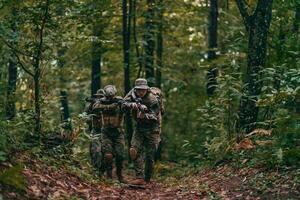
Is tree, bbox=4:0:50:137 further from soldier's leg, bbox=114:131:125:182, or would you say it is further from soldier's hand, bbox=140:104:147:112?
soldier's leg, bbox=114:131:125:182

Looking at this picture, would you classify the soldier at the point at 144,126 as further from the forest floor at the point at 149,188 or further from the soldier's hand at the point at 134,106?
the forest floor at the point at 149,188

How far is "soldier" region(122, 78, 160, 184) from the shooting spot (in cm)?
1161

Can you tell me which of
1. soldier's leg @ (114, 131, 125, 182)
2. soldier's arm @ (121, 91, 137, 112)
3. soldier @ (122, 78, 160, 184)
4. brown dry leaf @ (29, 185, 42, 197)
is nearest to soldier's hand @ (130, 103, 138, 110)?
soldier's arm @ (121, 91, 137, 112)

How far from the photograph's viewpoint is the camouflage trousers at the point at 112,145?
11980mm

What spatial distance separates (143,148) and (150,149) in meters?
0.23

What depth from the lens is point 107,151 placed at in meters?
12.0

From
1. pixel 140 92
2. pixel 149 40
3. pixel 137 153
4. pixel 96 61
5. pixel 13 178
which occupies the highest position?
pixel 149 40

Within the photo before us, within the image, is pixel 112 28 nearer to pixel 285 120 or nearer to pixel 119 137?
pixel 119 137

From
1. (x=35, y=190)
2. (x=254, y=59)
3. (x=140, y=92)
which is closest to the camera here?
(x=35, y=190)

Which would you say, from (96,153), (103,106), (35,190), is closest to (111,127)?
(103,106)

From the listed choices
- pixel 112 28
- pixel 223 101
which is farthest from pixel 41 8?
pixel 112 28

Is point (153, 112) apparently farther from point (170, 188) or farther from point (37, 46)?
point (37, 46)

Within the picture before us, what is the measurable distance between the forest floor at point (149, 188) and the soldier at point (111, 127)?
1282mm

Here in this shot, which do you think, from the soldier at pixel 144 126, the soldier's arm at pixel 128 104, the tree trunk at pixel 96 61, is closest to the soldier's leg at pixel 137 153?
the soldier at pixel 144 126
